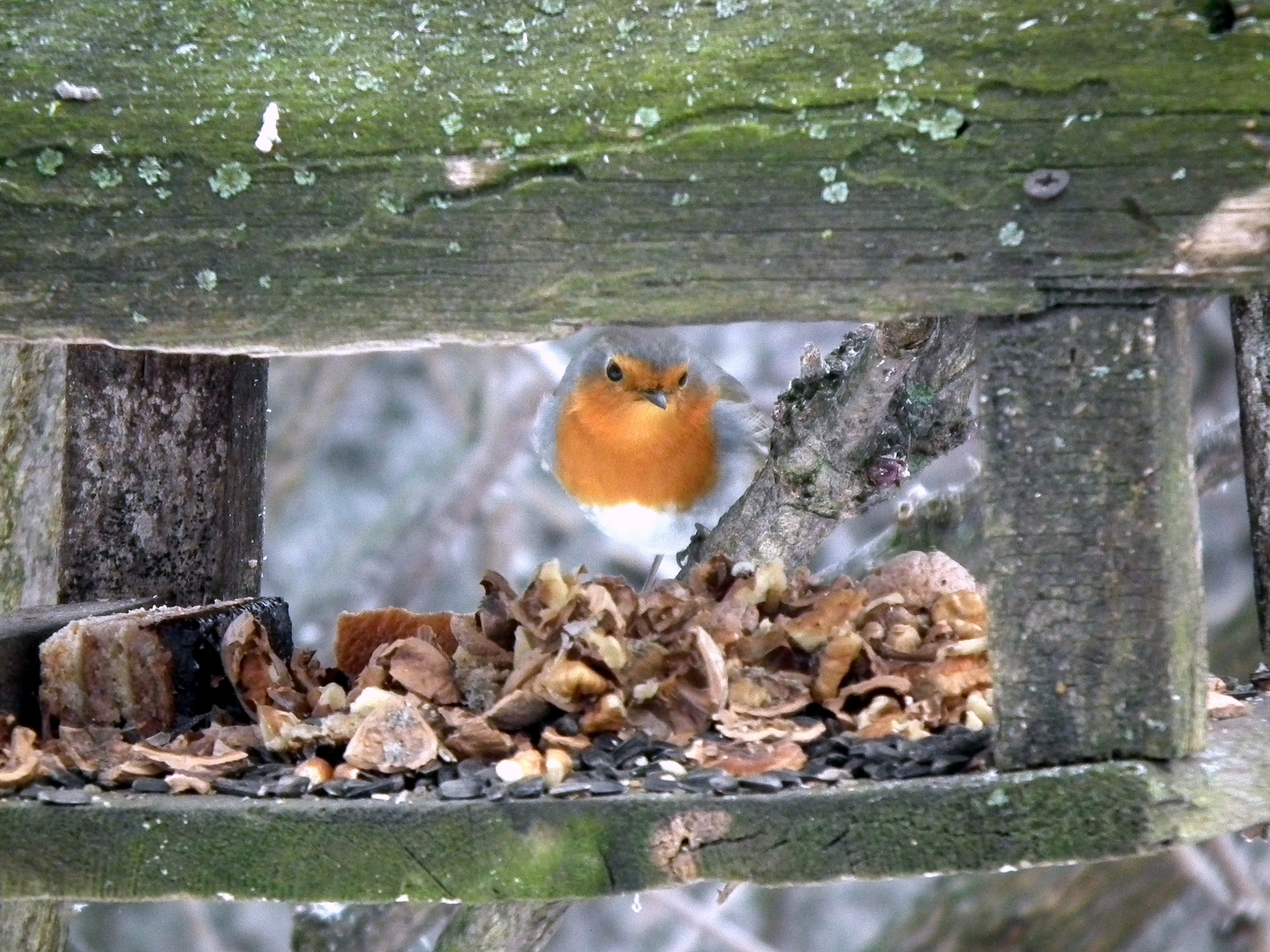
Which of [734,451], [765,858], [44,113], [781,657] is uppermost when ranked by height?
[44,113]

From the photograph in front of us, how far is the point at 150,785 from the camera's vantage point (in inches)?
84.7

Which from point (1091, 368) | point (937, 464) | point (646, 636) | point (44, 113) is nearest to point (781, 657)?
point (646, 636)

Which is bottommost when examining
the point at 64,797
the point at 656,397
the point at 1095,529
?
the point at 64,797

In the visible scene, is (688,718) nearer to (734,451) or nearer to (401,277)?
(401,277)

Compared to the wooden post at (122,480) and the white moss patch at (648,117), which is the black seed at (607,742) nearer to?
the white moss patch at (648,117)

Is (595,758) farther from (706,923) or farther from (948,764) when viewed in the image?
(706,923)

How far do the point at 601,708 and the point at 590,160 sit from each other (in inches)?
26.0

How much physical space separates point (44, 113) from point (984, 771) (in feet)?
4.31

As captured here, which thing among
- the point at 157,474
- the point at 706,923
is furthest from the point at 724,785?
the point at 706,923

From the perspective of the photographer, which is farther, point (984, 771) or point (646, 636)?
point (646, 636)

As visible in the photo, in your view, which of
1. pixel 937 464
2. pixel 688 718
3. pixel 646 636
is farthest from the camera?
pixel 937 464

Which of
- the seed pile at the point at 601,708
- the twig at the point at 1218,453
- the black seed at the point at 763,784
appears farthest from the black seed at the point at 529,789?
the twig at the point at 1218,453

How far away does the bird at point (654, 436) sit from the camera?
3.84 m

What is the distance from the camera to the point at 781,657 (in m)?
2.30
